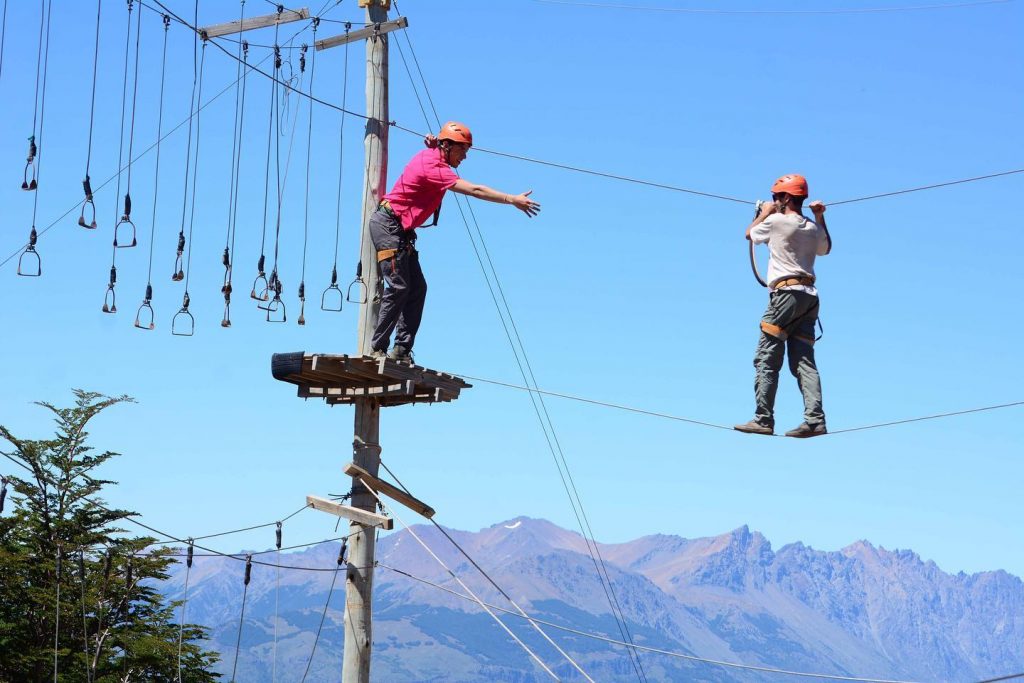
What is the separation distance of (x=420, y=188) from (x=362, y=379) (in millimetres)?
2196

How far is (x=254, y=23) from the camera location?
19.7 metres

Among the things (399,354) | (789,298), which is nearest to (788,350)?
(789,298)

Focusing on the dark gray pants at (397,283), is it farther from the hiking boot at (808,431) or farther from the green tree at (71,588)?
the green tree at (71,588)

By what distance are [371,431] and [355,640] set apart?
2326 millimetres

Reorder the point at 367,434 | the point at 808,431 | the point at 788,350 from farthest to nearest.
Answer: the point at 367,434, the point at 788,350, the point at 808,431

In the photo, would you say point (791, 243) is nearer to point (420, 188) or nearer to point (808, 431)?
point (808, 431)

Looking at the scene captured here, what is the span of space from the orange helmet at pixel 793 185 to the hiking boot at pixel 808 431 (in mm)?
2215

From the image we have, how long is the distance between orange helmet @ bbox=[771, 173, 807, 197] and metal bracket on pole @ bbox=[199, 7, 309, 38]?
7.57m

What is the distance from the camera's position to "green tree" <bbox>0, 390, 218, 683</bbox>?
38375 mm

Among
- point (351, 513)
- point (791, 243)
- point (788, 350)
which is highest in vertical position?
point (791, 243)

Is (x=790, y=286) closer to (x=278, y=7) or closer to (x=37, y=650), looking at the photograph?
(x=278, y=7)

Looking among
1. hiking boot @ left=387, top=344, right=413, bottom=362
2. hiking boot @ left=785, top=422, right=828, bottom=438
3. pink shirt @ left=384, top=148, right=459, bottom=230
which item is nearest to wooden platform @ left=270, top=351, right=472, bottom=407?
hiking boot @ left=387, top=344, right=413, bottom=362

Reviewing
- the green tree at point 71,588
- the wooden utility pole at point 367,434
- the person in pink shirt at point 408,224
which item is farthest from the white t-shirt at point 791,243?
the green tree at point 71,588

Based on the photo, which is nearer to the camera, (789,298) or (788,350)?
(789,298)
